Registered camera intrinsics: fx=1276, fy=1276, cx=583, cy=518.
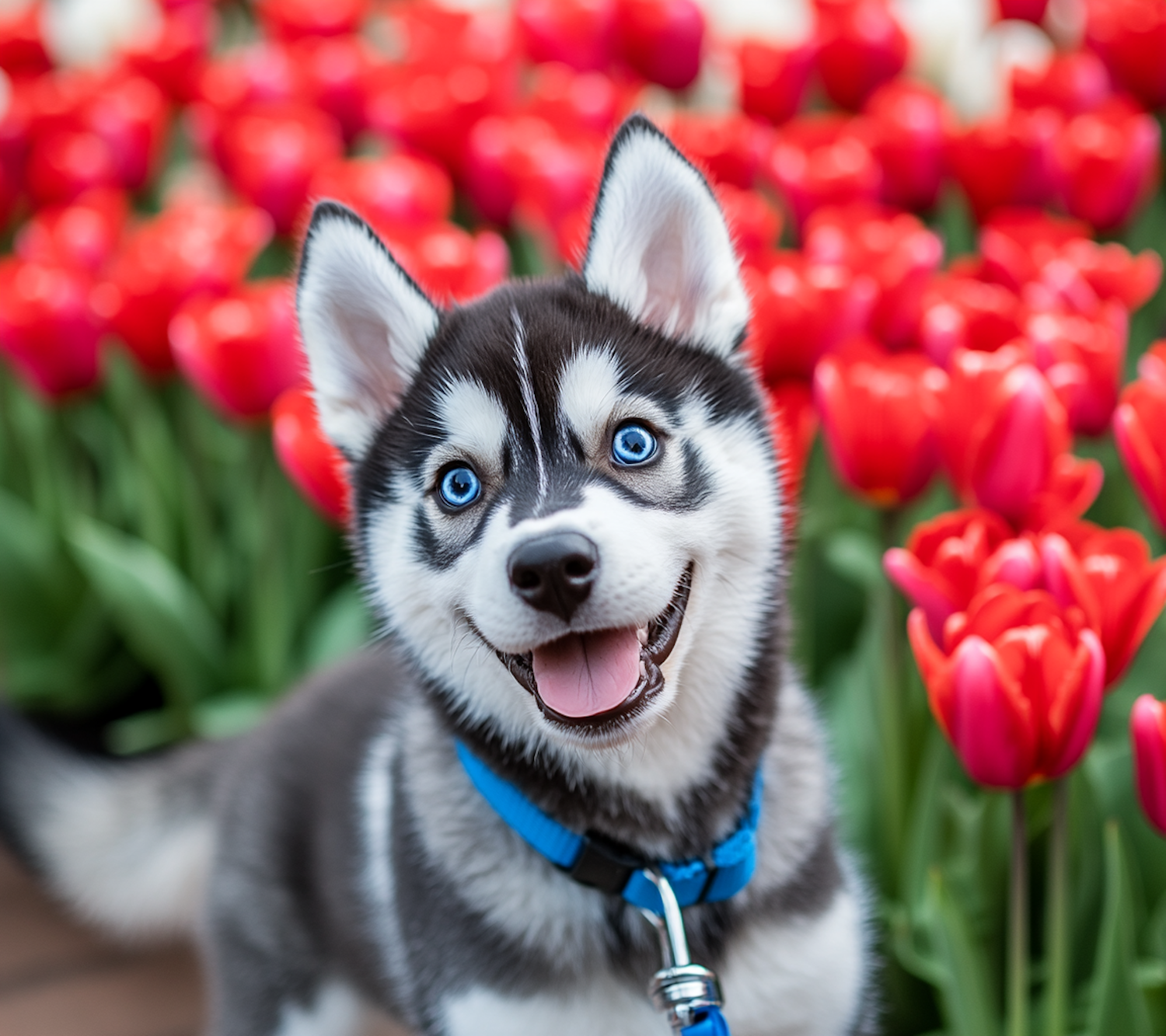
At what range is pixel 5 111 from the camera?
132 inches

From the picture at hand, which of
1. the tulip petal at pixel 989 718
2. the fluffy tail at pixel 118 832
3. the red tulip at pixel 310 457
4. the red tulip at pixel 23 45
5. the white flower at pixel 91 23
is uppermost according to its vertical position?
the white flower at pixel 91 23

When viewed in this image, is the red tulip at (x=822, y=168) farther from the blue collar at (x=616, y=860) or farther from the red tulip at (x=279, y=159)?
the blue collar at (x=616, y=860)

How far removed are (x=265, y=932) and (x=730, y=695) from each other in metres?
0.94

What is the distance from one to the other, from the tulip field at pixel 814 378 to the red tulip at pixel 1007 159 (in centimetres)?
1

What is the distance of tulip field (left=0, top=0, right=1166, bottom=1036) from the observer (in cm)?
167

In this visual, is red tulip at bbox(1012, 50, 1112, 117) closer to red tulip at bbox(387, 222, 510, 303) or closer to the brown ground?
red tulip at bbox(387, 222, 510, 303)

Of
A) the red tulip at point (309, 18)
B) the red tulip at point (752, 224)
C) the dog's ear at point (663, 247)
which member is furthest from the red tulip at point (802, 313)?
the red tulip at point (309, 18)

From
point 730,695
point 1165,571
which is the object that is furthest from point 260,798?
point 1165,571

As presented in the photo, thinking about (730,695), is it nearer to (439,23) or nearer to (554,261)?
(554,261)

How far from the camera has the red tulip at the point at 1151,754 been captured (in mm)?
1438

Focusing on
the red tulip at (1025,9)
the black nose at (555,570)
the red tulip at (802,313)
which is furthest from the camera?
the red tulip at (1025,9)

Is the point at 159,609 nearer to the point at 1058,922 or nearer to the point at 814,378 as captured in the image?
the point at 814,378

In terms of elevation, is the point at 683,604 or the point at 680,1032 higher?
the point at 683,604

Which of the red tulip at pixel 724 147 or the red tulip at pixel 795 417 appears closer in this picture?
the red tulip at pixel 795 417
